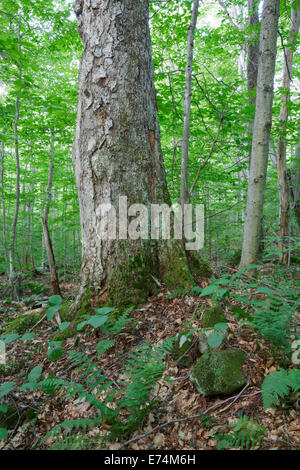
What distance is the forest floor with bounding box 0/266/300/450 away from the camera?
A: 161 centimetres

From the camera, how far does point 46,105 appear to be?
4.94 m

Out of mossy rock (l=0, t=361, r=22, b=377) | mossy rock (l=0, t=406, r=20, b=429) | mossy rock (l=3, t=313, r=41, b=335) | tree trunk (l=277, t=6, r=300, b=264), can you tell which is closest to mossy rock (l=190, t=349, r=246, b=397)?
mossy rock (l=0, t=406, r=20, b=429)

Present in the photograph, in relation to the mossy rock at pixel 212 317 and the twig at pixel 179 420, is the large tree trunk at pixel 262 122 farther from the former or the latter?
the twig at pixel 179 420

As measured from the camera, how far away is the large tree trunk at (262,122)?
2.85 metres

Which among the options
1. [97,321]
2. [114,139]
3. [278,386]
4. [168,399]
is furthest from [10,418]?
[114,139]

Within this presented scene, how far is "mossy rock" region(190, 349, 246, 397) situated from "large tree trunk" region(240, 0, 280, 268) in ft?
4.80

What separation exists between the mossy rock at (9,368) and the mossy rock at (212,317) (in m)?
2.23

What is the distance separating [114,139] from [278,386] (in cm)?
285

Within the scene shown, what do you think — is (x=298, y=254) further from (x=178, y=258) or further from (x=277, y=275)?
(x=178, y=258)

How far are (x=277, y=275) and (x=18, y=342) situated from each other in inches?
150

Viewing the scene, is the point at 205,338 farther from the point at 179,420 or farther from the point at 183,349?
the point at 179,420

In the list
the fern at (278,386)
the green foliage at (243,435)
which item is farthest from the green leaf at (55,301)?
the fern at (278,386)

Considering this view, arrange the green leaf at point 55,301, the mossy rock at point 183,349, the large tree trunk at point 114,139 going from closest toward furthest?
the green leaf at point 55,301 < the mossy rock at point 183,349 < the large tree trunk at point 114,139
